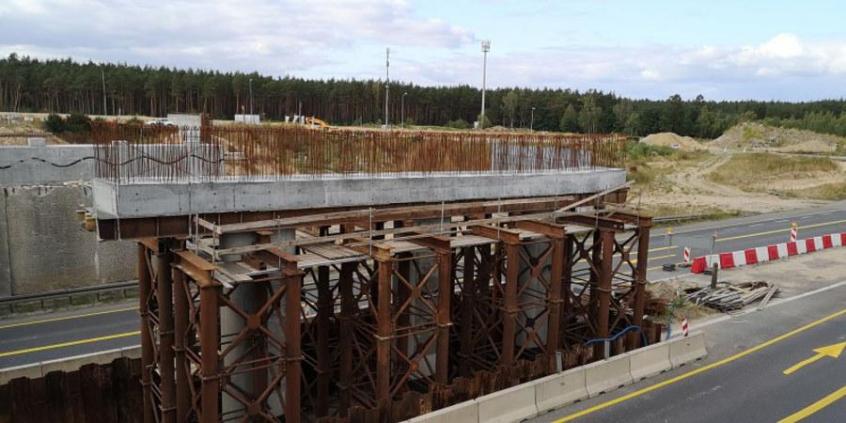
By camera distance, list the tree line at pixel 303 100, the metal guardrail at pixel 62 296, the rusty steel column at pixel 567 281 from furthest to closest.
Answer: the tree line at pixel 303 100 < the metal guardrail at pixel 62 296 < the rusty steel column at pixel 567 281

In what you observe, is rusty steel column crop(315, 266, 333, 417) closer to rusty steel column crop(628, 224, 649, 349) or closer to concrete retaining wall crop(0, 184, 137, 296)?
rusty steel column crop(628, 224, 649, 349)

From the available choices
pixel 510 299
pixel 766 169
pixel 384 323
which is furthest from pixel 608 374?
pixel 766 169

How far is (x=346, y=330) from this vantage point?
1423 cm

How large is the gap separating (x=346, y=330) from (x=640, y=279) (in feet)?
27.9

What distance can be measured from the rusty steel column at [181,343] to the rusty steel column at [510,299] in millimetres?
6956

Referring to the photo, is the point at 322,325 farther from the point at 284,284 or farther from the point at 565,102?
the point at 565,102

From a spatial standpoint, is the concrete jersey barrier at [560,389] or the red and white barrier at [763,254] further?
the red and white barrier at [763,254]

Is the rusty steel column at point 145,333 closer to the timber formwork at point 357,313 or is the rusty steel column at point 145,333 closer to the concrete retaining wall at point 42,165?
the timber formwork at point 357,313

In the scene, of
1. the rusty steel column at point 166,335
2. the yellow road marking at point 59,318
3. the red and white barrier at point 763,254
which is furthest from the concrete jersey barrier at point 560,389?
the yellow road marking at point 59,318

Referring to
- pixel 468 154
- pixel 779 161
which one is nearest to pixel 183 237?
pixel 468 154

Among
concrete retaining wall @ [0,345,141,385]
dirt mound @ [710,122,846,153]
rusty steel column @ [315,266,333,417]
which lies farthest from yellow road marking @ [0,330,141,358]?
dirt mound @ [710,122,846,153]

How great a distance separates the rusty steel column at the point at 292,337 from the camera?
11.2 metres

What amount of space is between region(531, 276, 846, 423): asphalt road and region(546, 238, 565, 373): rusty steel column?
1.40 meters

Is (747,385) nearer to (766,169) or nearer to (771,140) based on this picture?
(766,169)
